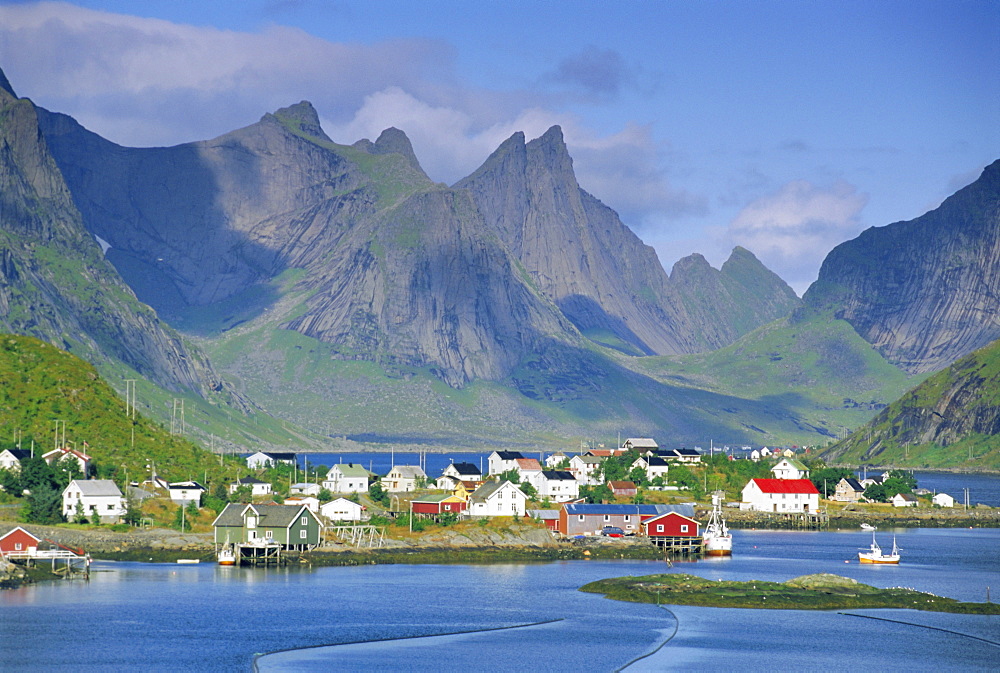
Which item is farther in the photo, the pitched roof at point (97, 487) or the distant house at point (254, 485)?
the distant house at point (254, 485)

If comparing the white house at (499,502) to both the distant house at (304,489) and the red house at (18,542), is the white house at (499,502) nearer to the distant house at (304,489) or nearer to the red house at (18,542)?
the distant house at (304,489)

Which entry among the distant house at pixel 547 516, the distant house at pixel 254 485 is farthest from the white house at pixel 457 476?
the distant house at pixel 547 516

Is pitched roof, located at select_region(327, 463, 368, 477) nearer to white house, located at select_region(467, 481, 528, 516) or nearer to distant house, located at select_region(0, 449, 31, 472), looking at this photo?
white house, located at select_region(467, 481, 528, 516)

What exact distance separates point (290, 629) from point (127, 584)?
23.3 meters

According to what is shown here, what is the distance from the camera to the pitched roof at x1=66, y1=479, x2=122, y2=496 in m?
136

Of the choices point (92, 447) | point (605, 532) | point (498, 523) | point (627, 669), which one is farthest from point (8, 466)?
point (627, 669)

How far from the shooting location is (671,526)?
5763 inches

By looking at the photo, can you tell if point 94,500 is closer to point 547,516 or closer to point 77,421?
point 77,421

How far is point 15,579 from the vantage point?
10838 cm

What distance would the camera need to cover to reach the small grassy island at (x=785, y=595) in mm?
100312

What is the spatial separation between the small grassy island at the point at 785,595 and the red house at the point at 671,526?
112ft

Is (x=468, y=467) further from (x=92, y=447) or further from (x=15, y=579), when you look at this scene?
(x=15, y=579)

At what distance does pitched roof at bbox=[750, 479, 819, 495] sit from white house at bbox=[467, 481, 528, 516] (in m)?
49.4

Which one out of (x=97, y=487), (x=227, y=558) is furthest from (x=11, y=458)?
(x=227, y=558)
